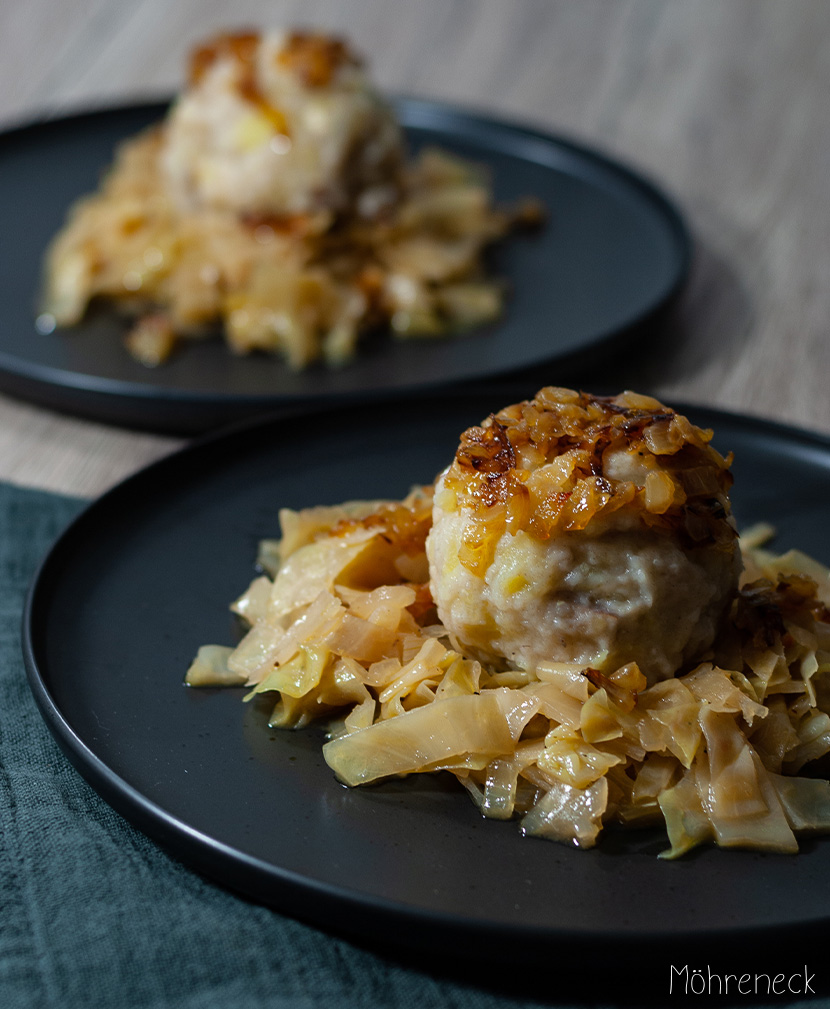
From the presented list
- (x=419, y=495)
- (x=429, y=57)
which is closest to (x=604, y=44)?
(x=429, y=57)

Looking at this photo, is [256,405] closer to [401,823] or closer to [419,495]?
[419,495]

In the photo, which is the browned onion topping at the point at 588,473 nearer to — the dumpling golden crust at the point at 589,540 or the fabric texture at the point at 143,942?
the dumpling golden crust at the point at 589,540

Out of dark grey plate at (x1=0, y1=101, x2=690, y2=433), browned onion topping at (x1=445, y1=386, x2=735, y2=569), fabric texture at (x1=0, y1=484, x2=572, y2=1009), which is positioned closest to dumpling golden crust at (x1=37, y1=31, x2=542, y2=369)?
dark grey plate at (x1=0, y1=101, x2=690, y2=433)

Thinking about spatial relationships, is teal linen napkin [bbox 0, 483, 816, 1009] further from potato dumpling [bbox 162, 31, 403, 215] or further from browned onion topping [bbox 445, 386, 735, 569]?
potato dumpling [bbox 162, 31, 403, 215]

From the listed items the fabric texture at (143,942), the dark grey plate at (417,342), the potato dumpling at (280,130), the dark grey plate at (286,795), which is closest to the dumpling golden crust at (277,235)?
the potato dumpling at (280,130)

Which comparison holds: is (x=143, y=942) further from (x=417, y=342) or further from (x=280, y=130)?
(x=280, y=130)

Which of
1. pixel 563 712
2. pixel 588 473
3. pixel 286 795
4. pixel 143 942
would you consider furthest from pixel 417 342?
pixel 143 942
